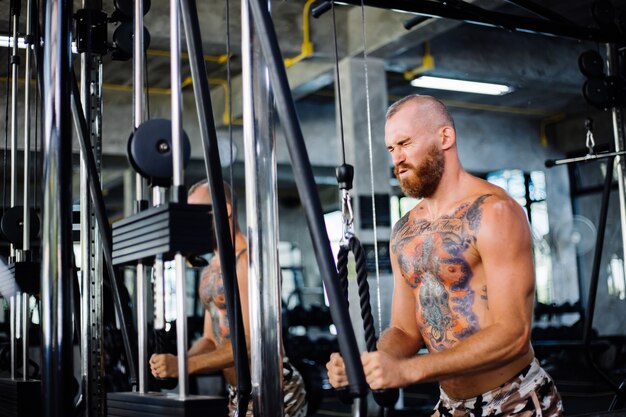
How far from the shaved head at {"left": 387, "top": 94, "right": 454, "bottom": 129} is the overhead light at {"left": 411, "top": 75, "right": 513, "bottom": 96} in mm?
6433

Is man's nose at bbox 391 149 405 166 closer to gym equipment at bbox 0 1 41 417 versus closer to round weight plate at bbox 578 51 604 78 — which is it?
gym equipment at bbox 0 1 41 417

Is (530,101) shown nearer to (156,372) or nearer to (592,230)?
(592,230)

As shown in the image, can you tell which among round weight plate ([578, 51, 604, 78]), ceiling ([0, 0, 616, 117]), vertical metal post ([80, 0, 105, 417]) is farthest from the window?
vertical metal post ([80, 0, 105, 417])

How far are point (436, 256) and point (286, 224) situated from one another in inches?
483

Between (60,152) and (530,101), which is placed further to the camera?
(530,101)

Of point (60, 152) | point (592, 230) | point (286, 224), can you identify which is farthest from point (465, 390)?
point (286, 224)

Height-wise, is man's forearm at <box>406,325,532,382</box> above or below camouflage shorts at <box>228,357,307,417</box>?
above

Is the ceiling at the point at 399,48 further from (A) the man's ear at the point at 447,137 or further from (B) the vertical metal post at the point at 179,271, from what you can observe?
(B) the vertical metal post at the point at 179,271

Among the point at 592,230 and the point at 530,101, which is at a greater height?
the point at 530,101

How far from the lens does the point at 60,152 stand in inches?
49.8

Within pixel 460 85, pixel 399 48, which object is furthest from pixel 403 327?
pixel 460 85

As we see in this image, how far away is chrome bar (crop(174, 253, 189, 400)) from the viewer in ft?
3.91

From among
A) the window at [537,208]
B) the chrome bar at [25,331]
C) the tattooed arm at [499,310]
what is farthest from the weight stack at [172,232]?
the window at [537,208]

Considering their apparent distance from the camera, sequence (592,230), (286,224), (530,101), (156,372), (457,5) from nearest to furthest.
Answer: (156,372), (457,5), (530,101), (592,230), (286,224)
